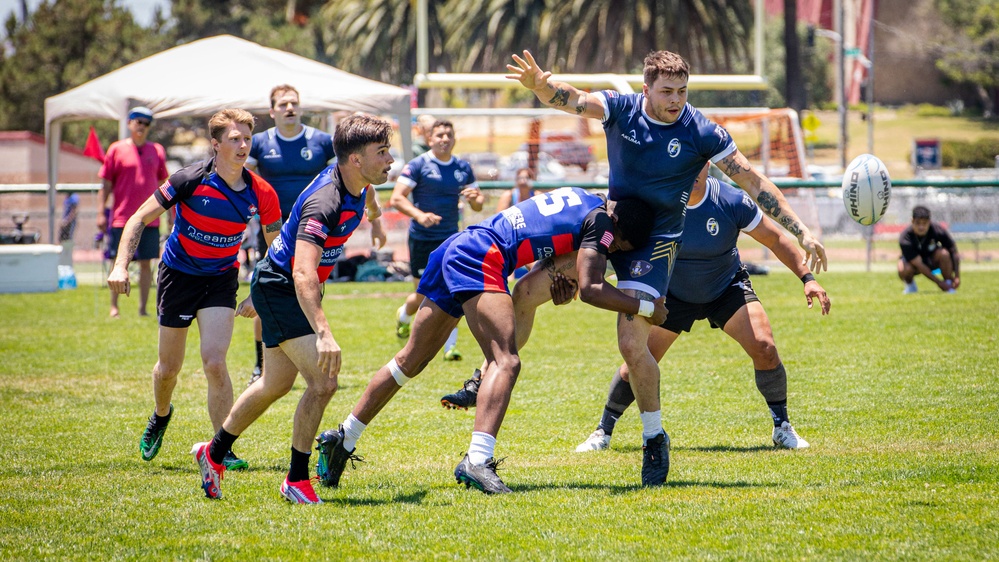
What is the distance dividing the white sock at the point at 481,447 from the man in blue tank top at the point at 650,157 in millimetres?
829

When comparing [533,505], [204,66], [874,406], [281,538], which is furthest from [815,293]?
[204,66]

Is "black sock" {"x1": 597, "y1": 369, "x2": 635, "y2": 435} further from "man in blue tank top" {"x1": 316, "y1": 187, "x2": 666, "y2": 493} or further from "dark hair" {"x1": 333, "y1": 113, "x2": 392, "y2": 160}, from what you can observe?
"dark hair" {"x1": 333, "y1": 113, "x2": 392, "y2": 160}

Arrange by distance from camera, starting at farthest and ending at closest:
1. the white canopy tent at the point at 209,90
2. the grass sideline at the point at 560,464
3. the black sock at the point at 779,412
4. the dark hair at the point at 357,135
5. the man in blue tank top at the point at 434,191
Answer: the white canopy tent at the point at 209,90, the man in blue tank top at the point at 434,191, the black sock at the point at 779,412, the dark hair at the point at 357,135, the grass sideline at the point at 560,464

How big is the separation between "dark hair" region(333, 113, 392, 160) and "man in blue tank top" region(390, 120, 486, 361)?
513 centimetres

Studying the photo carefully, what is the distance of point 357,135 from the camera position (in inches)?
201

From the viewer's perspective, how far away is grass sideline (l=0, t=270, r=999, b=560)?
14.3 feet

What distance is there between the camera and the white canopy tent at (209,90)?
53.1ft

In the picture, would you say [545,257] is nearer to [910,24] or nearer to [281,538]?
[281,538]

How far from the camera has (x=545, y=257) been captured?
18.1 ft

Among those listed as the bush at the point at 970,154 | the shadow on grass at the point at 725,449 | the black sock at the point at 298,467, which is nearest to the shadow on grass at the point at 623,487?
the shadow on grass at the point at 725,449

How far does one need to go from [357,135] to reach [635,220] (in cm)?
148

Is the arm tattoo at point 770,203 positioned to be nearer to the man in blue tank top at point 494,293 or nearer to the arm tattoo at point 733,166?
the arm tattoo at point 733,166

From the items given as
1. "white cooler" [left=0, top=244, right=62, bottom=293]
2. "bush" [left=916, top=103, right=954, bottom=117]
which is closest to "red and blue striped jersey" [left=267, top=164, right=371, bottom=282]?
"white cooler" [left=0, top=244, right=62, bottom=293]

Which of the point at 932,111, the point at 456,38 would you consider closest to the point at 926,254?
the point at 456,38
